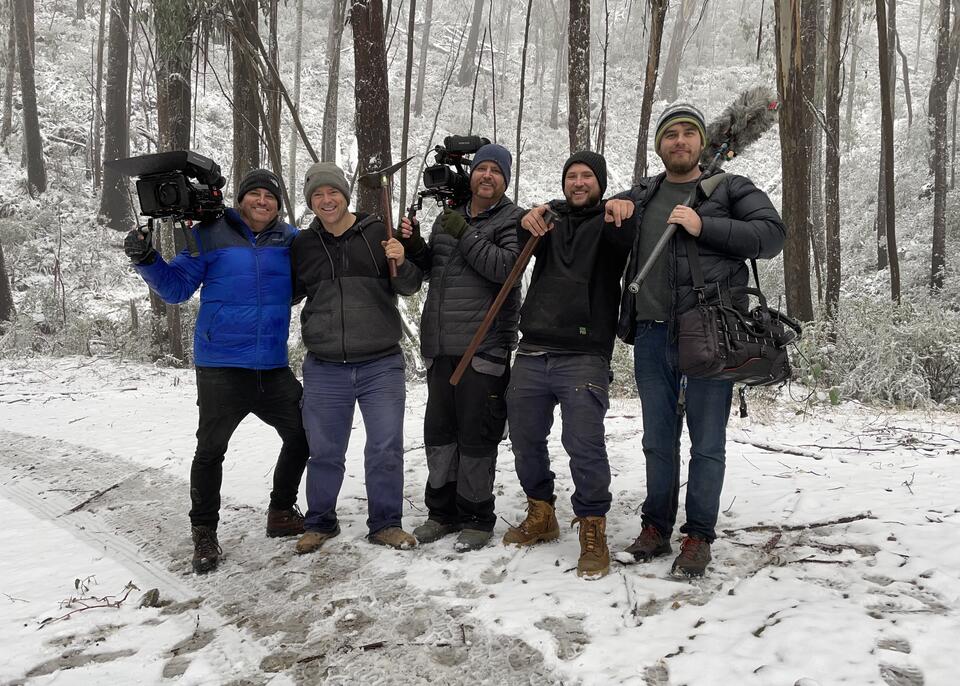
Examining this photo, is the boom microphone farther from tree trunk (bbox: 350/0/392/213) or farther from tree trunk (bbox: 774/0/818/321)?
tree trunk (bbox: 350/0/392/213)

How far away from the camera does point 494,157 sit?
11.7 ft

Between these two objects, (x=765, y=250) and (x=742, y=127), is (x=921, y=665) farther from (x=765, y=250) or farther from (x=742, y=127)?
(x=742, y=127)

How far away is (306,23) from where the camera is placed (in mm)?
35656

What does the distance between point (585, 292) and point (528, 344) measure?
0.41 metres

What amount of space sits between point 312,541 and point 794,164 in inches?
246

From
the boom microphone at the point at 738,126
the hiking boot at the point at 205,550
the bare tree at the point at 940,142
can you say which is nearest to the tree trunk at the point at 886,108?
the boom microphone at the point at 738,126

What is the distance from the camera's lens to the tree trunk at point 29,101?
56.1ft

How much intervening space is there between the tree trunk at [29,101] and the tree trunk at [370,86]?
1614cm

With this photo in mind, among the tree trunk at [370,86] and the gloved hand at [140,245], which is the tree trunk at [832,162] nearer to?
the tree trunk at [370,86]

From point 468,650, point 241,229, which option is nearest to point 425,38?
point 241,229

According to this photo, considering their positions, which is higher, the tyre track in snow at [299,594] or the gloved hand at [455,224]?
the gloved hand at [455,224]

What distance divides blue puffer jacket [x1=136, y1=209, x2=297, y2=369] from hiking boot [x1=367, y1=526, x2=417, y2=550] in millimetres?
1140

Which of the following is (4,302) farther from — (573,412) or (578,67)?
(573,412)

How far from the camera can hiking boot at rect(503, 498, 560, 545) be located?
355cm
